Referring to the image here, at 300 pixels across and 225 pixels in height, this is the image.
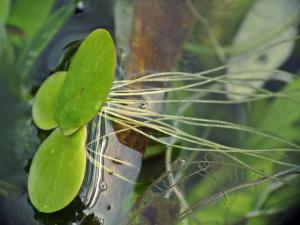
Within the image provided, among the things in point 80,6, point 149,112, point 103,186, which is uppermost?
point 80,6

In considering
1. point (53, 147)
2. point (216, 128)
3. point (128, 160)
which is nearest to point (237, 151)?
point (216, 128)

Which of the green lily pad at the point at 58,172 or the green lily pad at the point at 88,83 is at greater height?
the green lily pad at the point at 88,83

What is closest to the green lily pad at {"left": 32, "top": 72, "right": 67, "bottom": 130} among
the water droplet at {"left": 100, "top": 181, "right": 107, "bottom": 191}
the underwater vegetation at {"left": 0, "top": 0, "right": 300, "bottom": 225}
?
the underwater vegetation at {"left": 0, "top": 0, "right": 300, "bottom": 225}

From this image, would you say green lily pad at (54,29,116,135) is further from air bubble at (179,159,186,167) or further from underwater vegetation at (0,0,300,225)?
air bubble at (179,159,186,167)

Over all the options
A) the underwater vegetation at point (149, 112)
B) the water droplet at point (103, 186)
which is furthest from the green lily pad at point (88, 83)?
the water droplet at point (103, 186)

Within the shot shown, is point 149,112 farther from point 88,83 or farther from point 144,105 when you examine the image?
point 88,83

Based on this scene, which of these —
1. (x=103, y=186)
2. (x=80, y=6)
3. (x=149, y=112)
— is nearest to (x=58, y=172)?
(x=103, y=186)

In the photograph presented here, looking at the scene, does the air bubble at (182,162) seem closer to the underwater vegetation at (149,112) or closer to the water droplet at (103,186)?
the underwater vegetation at (149,112)
